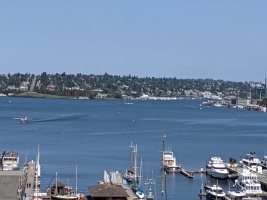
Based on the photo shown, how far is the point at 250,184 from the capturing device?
41.3 m

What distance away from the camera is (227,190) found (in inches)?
1725

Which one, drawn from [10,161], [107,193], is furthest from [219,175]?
[107,193]

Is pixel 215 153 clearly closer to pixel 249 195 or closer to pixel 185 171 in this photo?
pixel 185 171

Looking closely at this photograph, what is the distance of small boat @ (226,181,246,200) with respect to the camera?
130 ft

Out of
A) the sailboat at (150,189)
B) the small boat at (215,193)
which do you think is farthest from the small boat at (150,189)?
the small boat at (215,193)

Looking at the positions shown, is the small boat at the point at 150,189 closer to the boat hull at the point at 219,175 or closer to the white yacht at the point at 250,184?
the white yacht at the point at 250,184

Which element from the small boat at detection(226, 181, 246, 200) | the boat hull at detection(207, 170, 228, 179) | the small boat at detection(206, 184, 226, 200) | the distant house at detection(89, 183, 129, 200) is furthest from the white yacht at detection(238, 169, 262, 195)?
the distant house at detection(89, 183, 129, 200)

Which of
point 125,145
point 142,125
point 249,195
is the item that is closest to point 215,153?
point 125,145

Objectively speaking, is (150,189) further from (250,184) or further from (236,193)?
(250,184)

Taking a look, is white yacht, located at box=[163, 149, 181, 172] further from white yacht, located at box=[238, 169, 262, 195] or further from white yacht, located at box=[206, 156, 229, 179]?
white yacht, located at box=[238, 169, 262, 195]

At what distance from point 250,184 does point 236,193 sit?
1484 millimetres

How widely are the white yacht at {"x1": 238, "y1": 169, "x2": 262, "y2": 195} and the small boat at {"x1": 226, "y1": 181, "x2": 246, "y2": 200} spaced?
0.72ft

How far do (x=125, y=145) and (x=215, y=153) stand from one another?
849cm

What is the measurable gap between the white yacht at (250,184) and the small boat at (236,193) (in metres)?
0.22
